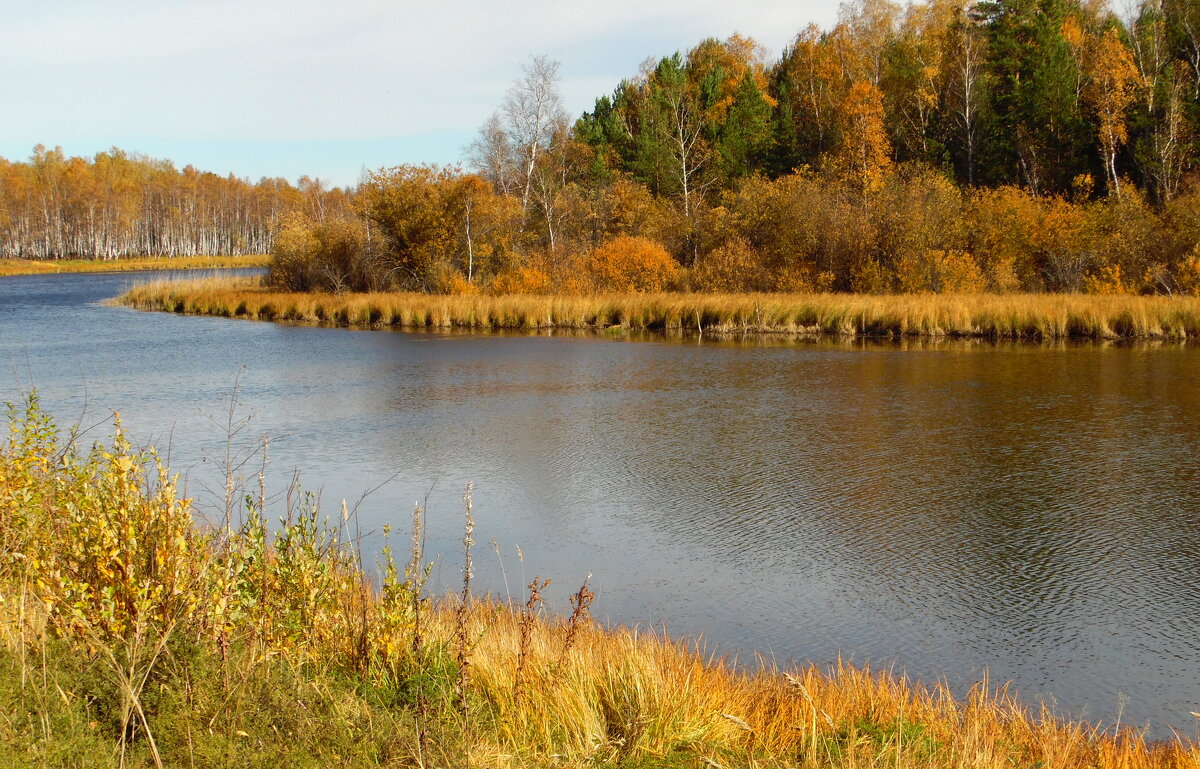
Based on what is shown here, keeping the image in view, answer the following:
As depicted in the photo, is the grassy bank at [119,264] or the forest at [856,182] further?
the grassy bank at [119,264]

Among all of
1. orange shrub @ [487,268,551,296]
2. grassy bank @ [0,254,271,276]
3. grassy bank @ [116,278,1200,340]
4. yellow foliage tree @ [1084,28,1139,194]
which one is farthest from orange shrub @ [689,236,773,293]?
grassy bank @ [0,254,271,276]

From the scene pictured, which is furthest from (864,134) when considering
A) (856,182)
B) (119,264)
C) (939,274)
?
(119,264)

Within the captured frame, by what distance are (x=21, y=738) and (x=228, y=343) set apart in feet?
79.9

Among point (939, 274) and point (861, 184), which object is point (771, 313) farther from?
point (861, 184)

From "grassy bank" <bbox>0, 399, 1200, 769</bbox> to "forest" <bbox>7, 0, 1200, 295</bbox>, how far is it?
28.8 meters

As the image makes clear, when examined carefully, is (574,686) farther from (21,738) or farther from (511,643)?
(21,738)

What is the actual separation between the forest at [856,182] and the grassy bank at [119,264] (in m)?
35.2

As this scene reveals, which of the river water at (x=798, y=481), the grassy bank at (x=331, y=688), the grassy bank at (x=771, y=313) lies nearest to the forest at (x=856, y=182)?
the grassy bank at (x=771, y=313)

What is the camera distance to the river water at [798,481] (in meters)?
6.85

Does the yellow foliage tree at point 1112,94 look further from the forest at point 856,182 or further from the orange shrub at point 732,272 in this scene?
the orange shrub at point 732,272

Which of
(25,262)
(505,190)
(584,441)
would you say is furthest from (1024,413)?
(25,262)

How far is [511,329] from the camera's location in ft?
98.2

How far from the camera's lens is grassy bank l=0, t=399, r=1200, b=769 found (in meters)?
3.60

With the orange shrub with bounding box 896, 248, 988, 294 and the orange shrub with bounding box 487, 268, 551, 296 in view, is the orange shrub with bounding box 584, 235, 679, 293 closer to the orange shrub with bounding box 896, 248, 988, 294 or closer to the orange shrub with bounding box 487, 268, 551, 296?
the orange shrub with bounding box 487, 268, 551, 296
